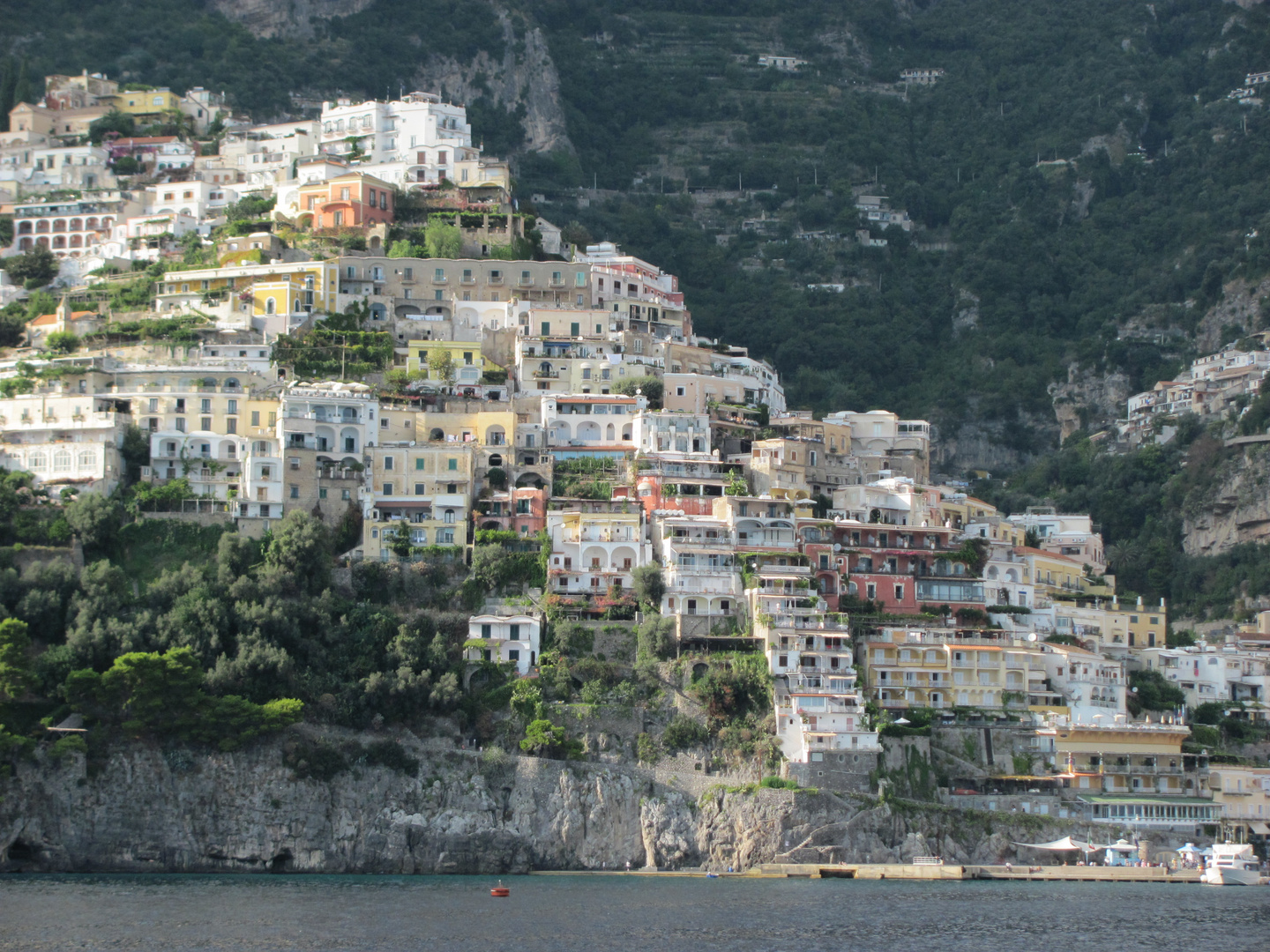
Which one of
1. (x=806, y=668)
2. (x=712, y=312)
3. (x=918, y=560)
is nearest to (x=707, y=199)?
(x=712, y=312)

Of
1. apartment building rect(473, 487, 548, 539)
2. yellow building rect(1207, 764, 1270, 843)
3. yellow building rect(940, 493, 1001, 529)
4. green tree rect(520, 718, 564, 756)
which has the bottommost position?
yellow building rect(1207, 764, 1270, 843)

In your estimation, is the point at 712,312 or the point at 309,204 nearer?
the point at 309,204

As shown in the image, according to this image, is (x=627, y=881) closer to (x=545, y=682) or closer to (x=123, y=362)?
(x=545, y=682)

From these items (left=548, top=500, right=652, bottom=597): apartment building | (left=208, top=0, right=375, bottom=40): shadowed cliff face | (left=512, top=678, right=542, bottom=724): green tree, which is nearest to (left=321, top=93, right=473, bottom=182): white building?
(left=208, top=0, right=375, bottom=40): shadowed cliff face

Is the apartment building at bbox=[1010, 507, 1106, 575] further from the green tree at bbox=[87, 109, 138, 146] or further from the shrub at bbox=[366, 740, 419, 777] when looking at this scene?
the green tree at bbox=[87, 109, 138, 146]

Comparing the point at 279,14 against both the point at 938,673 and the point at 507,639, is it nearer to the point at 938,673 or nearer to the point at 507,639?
the point at 507,639

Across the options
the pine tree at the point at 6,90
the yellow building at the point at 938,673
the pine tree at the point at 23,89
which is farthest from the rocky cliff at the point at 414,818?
the pine tree at the point at 23,89
